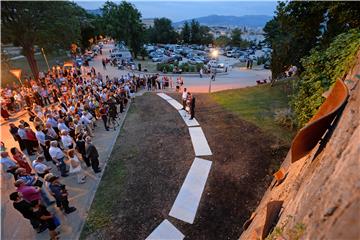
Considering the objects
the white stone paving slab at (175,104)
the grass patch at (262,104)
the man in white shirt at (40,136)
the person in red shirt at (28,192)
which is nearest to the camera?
the person in red shirt at (28,192)

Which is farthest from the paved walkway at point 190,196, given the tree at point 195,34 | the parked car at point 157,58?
the tree at point 195,34

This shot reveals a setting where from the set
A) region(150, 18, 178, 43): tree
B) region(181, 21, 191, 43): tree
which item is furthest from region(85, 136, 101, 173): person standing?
region(181, 21, 191, 43): tree

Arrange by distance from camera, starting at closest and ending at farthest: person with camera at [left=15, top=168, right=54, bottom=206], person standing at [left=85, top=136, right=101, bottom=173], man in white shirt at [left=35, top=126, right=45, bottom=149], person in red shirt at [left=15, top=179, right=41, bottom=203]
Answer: person in red shirt at [left=15, top=179, right=41, bottom=203] → person with camera at [left=15, top=168, right=54, bottom=206] → person standing at [left=85, top=136, right=101, bottom=173] → man in white shirt at [left=35, top=126, right=45, bottom=149]

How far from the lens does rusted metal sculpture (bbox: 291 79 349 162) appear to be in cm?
356

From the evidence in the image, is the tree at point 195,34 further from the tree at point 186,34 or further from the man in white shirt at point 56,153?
the man in white shirt at point 56,153

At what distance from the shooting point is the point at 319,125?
367cm

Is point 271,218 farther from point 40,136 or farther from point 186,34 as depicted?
point 186,34

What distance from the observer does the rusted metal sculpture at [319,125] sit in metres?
3.56

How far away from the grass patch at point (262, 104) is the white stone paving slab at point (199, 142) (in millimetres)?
3291

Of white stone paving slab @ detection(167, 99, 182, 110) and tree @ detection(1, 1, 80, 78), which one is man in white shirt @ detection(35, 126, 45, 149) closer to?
white stone paving slab @ detection(167, 99, 182, 110)

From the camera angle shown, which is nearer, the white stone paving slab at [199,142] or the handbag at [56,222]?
the handbag at [56,222]

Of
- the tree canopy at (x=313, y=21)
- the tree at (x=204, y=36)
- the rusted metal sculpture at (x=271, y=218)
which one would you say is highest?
the tree canopy at (x=313, y=21)

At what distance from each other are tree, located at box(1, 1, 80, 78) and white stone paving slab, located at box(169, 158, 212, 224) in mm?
24886

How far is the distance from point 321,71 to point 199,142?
251 inches
